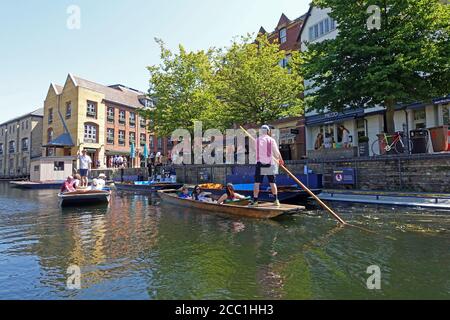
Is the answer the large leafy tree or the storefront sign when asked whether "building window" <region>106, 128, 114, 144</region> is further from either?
the storefront sign

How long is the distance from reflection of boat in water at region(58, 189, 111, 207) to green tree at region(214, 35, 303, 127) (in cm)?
1224

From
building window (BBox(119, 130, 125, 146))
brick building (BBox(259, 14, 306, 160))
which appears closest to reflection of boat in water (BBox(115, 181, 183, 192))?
brick building (BBox(259, 14, 306, 160))

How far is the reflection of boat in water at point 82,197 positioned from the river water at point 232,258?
379 centimetres

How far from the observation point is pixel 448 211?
9.75 meters

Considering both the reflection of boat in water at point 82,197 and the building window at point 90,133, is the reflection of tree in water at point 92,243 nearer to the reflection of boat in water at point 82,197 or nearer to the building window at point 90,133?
the reflection of boat in water at point 82,197

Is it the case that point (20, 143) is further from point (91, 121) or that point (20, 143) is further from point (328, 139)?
point (328, 139)

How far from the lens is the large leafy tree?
44.1 feet

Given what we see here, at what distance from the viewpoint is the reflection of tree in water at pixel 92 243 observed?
210 inches

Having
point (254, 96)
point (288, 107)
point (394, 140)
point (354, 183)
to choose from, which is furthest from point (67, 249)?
point (288, 107)

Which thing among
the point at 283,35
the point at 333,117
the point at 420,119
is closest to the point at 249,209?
the point at 420,119

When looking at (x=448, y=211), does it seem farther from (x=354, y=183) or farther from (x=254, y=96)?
(x=254, y=96)

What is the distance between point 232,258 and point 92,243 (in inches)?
145

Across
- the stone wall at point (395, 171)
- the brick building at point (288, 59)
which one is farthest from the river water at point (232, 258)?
the brick building at point (288, 59)

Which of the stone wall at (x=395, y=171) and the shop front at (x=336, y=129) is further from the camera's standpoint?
the shop front at (x=336, y=129)
